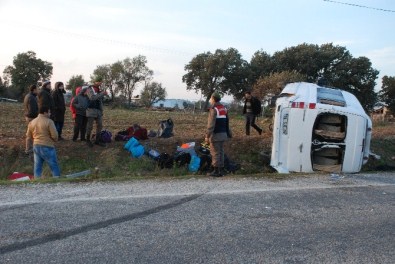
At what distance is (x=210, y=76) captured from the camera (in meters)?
58.6

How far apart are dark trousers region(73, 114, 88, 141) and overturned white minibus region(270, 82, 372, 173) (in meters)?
5.45

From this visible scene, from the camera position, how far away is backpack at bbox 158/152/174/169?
36.1ft

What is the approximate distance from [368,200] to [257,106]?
719cm

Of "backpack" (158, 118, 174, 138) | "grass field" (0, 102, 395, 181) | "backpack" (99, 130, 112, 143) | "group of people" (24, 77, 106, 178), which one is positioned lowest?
"grass field" (0, 102, 395, 181)

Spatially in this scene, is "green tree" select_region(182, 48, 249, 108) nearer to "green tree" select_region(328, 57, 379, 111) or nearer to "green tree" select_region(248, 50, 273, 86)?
"green tree" select_region(248, 50, 273, 86)

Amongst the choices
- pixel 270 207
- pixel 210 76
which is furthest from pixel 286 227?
pixel 210 76

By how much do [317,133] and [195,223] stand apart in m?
4.96

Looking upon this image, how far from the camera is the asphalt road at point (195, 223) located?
437cm

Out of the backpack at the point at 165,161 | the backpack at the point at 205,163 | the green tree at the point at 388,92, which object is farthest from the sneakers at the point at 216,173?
the green tree at the point at 388,92

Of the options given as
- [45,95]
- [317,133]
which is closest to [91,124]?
[45,95]

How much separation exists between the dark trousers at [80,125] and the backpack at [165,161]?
8.25ft

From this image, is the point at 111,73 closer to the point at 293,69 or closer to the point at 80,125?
the point at 293,69

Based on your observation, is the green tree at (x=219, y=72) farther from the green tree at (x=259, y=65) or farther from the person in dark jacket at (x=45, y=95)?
the person in dark jacket at (x=45, y=95)

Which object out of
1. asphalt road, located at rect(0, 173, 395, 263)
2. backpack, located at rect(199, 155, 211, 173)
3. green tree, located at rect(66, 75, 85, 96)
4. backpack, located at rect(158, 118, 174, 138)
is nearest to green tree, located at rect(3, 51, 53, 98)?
green tree, located at rect(66, 75, 85, 96)
